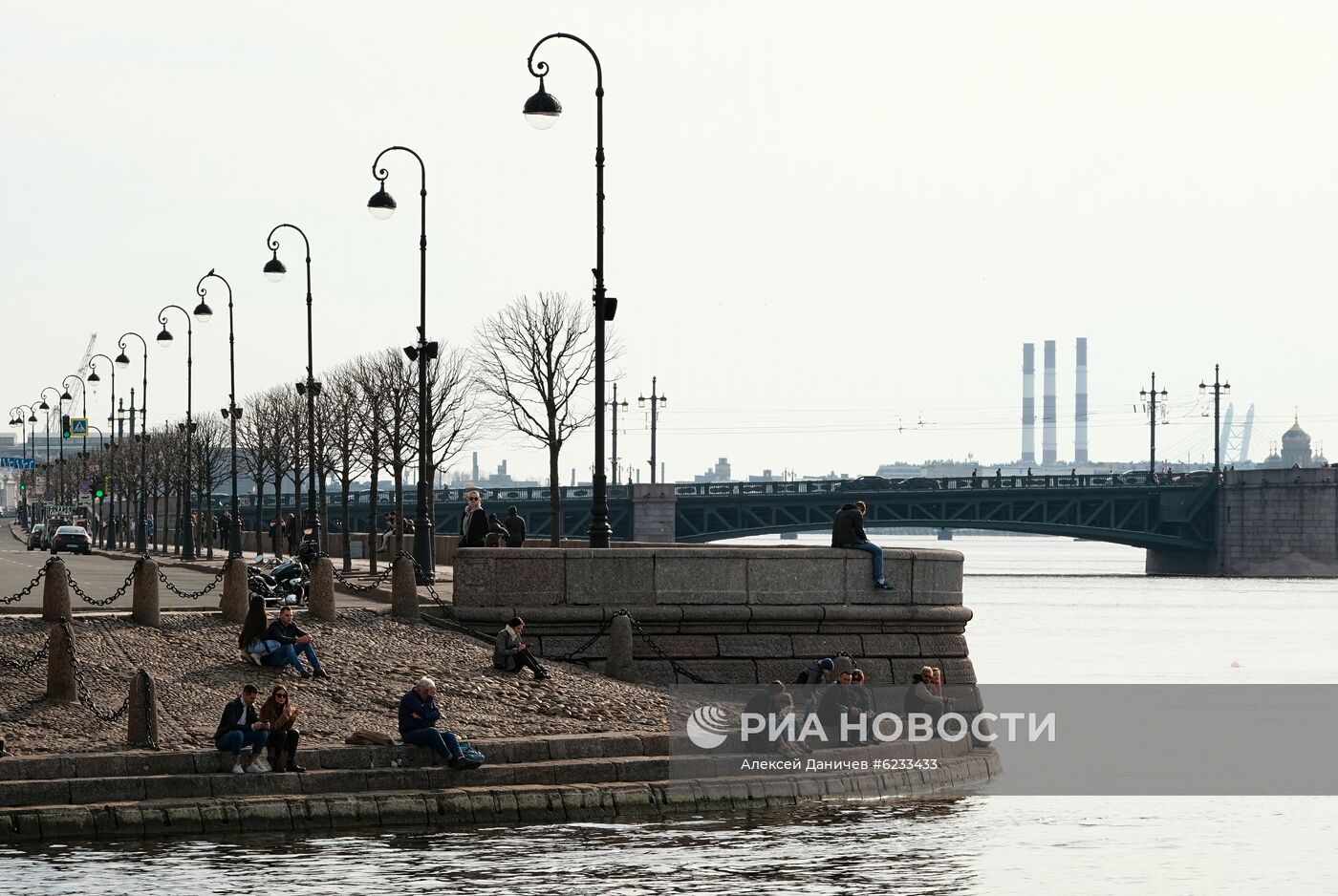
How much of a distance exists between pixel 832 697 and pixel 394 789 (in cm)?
742

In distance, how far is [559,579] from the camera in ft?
101

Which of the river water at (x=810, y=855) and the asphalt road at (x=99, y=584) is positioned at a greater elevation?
the asphalt road at (x=99, y=584)

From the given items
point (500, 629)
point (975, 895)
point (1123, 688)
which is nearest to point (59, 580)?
point (500, 629)

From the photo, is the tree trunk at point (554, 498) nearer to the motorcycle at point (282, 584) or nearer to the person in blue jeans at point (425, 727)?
the motorcycle at point (282, 584)

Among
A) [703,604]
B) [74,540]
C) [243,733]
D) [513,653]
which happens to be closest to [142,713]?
[243,733]

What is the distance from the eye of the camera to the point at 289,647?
1107 inches

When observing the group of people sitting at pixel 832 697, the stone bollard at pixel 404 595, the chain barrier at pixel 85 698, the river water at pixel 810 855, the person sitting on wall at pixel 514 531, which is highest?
the person sitting on wall at pixel 514 531

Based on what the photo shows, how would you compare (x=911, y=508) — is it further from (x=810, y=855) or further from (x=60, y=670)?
(x=810, y=855)

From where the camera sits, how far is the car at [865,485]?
363 ft

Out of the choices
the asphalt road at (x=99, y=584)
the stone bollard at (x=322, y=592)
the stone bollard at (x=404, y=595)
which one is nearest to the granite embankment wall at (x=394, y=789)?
the stone bollard at (x=404, y=595)

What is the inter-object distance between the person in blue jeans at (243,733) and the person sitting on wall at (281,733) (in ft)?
0.46

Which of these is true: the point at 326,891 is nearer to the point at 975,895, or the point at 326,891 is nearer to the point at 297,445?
the point at 975,895

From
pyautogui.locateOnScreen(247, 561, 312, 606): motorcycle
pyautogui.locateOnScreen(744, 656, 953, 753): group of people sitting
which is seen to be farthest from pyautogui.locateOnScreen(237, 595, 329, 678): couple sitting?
pyautogui.locateOnScreen(744, 656, 953, 753): group of people sitting

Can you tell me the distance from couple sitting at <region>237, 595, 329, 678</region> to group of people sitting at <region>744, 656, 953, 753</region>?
241 inches
